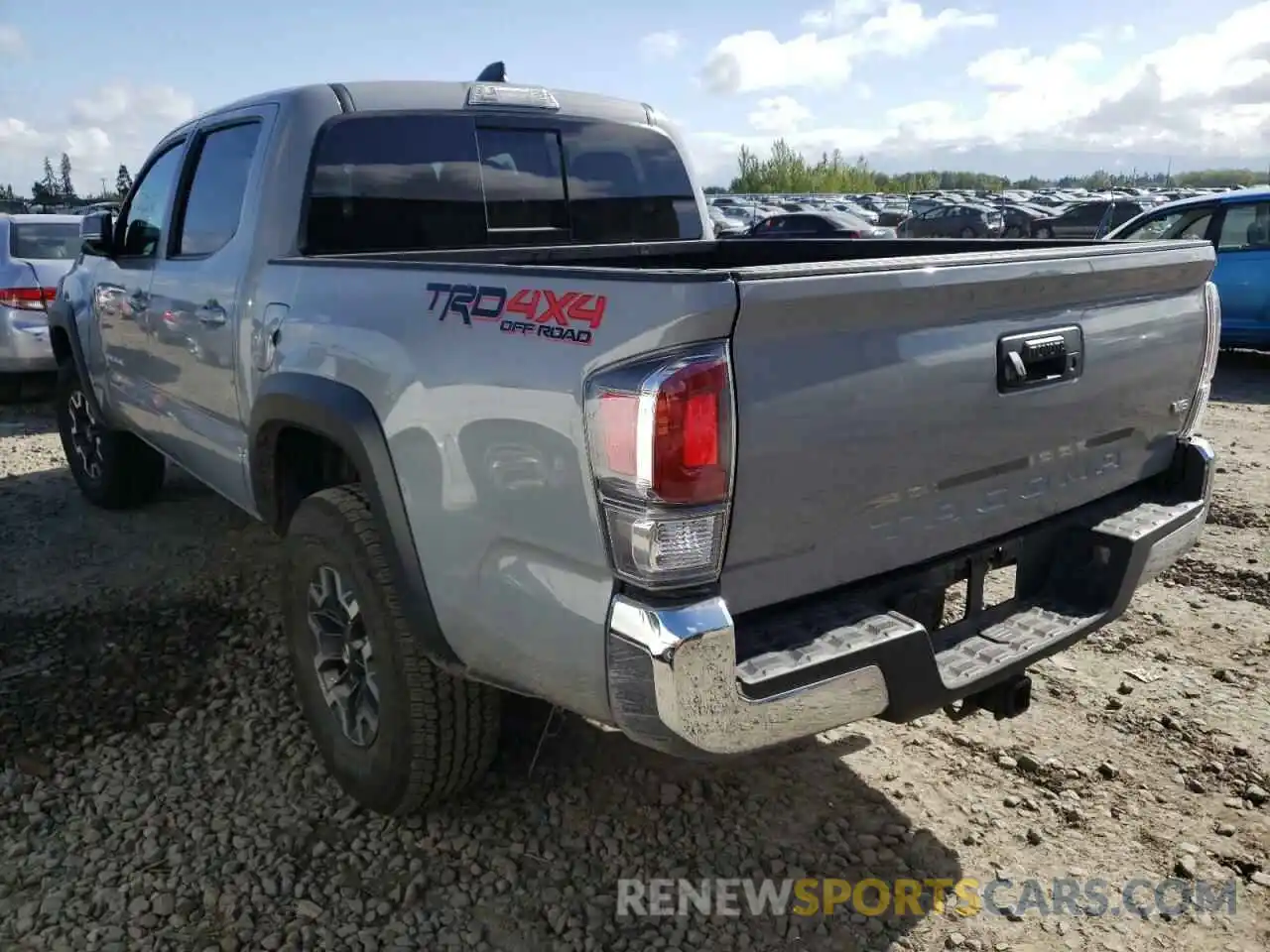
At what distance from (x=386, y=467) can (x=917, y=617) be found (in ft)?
4.28

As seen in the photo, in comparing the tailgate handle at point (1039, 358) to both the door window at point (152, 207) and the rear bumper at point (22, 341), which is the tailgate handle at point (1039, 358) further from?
the rear bumper at point (22, 341)

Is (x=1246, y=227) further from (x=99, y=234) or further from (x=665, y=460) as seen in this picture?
(x=665, y=460)

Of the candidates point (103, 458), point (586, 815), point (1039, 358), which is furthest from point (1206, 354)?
point (103, 458)

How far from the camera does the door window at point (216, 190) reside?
3.59m

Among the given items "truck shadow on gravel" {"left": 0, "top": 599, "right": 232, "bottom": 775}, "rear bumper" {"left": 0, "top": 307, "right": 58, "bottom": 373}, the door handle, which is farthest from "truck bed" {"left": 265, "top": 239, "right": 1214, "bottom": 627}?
"rear bumper" {"left": 0, "top": 307, "right": 58, "bottom": 373}

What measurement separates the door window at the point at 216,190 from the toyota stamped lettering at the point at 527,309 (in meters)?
1.59

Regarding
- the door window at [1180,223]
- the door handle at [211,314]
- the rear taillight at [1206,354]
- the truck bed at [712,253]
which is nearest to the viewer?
the rear taillight at [1206,354]

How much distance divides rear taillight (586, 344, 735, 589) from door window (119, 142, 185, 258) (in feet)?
10.2

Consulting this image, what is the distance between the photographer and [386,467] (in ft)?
8.08

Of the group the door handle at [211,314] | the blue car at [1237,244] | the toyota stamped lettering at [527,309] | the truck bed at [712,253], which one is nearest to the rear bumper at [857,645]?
the toyota stamped lettering at [527,309]

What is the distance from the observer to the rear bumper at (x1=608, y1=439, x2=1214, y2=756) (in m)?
1.89

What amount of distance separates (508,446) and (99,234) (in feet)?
11.2

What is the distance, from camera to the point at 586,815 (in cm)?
287

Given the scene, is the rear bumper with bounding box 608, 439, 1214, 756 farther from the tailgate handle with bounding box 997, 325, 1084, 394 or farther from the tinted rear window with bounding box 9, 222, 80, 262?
the tinted rear window with bounding box 9, 222, 80, 262
